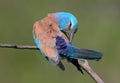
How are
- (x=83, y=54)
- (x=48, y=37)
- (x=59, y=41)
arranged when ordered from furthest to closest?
(x=48, y=37), (x=59, y=41), (x=83, y=54)

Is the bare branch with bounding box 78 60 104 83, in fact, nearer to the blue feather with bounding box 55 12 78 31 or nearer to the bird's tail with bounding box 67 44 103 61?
the bird's tail with bounding box 67 44 103 61

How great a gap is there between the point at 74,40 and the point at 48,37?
8.77ft

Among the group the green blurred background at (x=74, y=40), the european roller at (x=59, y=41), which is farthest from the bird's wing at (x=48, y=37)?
the green blurred background at (x=74, y=40)

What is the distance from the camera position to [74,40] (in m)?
6.11

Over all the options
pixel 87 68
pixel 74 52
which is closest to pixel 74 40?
pixel 74 52

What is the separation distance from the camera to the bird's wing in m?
3.25

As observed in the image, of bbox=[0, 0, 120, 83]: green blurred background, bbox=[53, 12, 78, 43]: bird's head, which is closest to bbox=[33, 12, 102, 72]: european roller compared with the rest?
bbox=[53, 12, 78, 43]: bird's head

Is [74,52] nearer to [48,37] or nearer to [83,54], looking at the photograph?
[83,54]

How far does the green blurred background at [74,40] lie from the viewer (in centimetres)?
563

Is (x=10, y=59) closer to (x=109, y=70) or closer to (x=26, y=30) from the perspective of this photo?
(x=26, y=30)

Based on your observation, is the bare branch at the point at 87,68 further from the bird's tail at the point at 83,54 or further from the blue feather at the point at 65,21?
the blue feather at the point at 65,21

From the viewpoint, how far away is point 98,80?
284 cm

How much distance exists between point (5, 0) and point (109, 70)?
1400 mm

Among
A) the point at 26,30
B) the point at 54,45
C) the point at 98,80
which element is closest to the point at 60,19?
the point at 54,45
